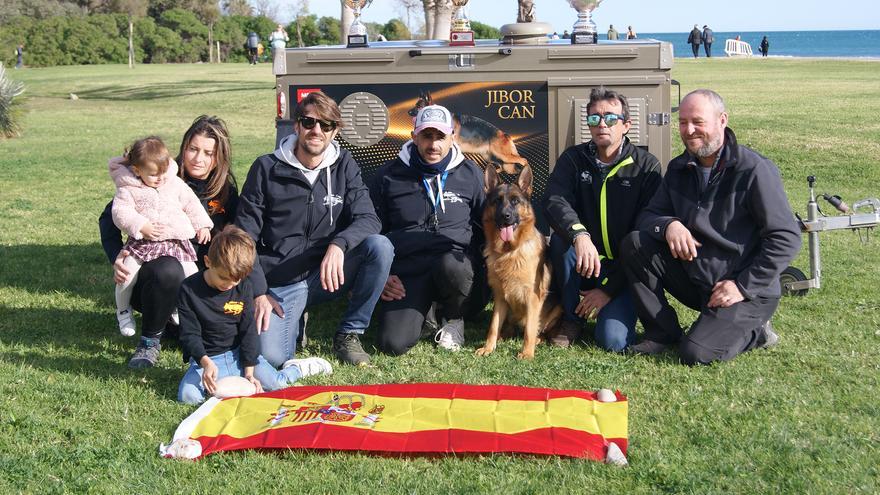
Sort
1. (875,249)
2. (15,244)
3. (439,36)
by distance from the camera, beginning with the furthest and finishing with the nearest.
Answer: (439,36)
(15,244)
(875,249)

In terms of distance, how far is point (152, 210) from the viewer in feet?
17.9

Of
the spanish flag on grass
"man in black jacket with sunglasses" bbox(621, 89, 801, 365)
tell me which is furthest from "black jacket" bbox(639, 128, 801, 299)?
the spanish flag on grass

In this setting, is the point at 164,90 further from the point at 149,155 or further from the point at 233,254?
the point at 233,254

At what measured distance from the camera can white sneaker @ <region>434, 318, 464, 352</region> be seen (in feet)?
18.8

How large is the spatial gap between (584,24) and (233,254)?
340 cm

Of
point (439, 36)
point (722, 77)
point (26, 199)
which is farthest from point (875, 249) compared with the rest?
point (722, 77)

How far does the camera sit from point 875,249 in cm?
817

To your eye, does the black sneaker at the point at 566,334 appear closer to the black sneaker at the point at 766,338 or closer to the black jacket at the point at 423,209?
the black jacket at the point at 423,209

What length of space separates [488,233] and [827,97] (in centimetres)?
1862

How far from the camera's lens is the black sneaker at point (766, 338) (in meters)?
5.39

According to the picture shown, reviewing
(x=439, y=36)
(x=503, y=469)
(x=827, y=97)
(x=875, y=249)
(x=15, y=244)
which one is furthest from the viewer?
(x=439, y=36)

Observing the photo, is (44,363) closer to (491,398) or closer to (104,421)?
(104,421)

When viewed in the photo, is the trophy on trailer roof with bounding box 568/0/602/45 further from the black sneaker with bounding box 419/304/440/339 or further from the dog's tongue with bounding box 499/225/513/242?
the black sneaker with bounding box 419/304/440/339

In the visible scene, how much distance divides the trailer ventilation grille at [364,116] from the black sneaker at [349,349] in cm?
161
